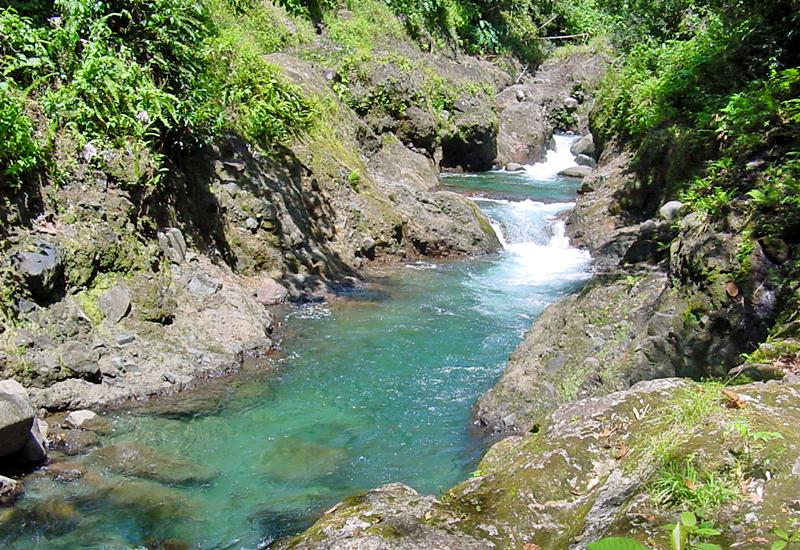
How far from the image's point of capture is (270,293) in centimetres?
1047

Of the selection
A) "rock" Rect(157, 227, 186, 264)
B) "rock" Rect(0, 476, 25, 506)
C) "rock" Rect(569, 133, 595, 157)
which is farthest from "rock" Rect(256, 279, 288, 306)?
"rock" Rect(569, 133, 595, 157)

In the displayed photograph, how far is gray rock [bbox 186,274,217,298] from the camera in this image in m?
9.05

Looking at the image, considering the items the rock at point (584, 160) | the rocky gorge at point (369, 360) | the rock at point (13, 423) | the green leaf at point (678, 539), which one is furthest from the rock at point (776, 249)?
the rock at point (584, 160)

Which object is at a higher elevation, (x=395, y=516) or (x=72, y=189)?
(x=72, y=189)

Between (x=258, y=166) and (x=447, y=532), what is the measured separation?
31.1 ft

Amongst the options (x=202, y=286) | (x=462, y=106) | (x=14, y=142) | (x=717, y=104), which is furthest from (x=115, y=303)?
(x=462, y=106)

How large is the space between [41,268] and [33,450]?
2217 millimetres

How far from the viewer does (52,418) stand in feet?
22.2

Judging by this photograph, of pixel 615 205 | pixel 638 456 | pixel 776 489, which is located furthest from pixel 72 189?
pixel 615 205

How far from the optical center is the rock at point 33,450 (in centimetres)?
589

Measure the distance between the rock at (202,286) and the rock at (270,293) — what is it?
1.08 meters

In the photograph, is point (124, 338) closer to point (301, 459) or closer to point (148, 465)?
point (148, 465)

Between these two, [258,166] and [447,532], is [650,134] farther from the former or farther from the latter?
[447,532]

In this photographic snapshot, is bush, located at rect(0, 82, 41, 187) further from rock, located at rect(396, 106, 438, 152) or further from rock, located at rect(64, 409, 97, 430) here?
rock, located at rect(396, 106, 438, 152)
